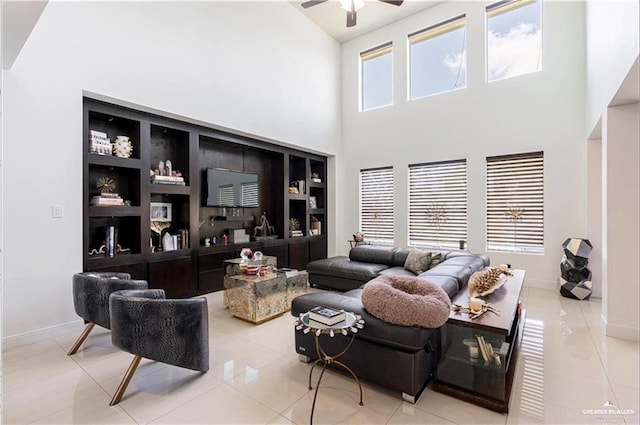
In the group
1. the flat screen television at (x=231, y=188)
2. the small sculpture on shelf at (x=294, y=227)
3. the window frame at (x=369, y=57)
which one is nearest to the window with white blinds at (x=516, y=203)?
the window frame at (x=369, y=57)

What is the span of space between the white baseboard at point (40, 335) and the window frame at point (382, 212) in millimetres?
5167

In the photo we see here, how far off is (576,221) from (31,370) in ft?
22.3

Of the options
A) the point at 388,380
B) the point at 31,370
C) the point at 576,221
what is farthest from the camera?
the point at 576,221

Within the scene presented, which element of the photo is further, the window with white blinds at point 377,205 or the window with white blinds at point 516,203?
the window with white blinds at point 377,205

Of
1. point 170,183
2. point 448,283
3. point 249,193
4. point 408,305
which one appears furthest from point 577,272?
point 170,183

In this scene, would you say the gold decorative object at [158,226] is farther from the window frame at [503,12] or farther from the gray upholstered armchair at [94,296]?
the window frame at [503,12]

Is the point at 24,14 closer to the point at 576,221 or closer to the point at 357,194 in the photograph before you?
the point at 357,194

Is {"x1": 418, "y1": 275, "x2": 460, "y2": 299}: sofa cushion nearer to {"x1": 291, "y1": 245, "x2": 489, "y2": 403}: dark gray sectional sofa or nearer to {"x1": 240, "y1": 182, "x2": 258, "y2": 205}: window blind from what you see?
{"x1": 291, "y1": 245, "x2": 489, "y2": 403}: dark gray sectional sofa

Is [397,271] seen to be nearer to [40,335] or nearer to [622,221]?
[622,221]

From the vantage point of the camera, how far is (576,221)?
4668 mm

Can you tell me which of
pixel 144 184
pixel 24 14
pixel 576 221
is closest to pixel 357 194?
pixel 576 221

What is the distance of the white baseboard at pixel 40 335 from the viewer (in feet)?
9.35

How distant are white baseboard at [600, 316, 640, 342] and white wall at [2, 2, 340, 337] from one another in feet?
16.9

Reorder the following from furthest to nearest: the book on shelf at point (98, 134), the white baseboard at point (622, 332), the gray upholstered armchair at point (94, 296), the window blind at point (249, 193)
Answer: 1. the window blind at point (249, 193)
2. the book on shelf at point (98, 134)
3. the white baseboard at point (622, 332)
4. the gray upholstered armchair at point (94, 296)
